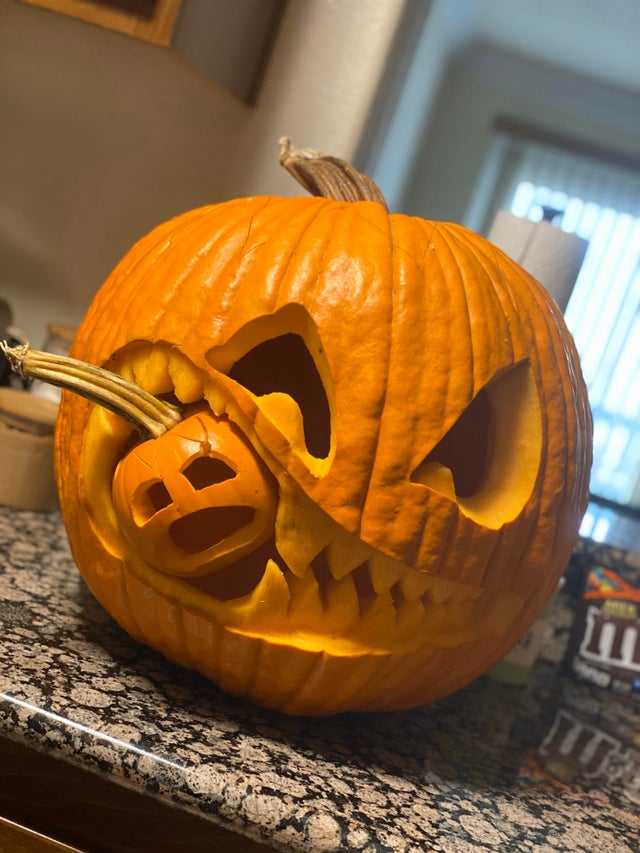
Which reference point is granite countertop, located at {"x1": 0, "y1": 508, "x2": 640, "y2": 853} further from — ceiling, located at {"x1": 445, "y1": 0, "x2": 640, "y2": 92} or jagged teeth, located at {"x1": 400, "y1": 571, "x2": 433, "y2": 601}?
ceiling, located at {"x1": 445, "y1": 0, "x2": 640, "y2": 92}

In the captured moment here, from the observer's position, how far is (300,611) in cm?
56

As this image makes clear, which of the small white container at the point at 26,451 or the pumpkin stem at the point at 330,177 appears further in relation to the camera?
the small white container at the point at 26,451

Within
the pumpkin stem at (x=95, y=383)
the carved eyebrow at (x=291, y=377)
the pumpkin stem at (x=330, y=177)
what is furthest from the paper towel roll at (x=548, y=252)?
the pumpkin stem at (x=95, y=383)

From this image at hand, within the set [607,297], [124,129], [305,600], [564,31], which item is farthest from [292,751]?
[607,297]

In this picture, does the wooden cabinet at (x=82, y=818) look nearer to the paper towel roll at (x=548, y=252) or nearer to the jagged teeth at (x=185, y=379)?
the jagged teeth at (x=185, y=379)

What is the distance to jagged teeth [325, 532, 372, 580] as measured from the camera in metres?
0.54

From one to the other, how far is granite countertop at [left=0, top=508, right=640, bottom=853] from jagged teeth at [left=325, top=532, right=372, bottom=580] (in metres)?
0.13

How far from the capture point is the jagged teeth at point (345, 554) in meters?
0.54

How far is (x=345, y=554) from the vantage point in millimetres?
546

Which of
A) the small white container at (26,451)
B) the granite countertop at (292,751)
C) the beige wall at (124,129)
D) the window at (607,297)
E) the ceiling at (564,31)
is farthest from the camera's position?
the window at (607,297)

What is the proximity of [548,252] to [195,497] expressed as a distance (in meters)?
0.58

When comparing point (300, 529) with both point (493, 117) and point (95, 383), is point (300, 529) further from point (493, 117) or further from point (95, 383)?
point (493, 117)

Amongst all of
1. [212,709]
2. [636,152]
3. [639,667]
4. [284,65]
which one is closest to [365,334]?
[212,709]

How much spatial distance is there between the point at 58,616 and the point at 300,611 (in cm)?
24
